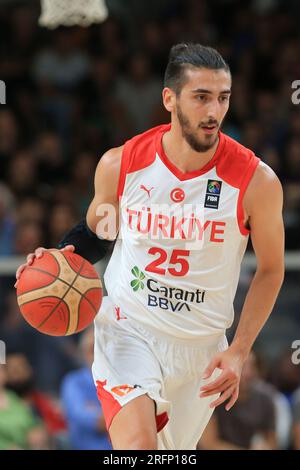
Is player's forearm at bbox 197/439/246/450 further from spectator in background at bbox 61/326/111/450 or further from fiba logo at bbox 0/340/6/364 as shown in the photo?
fiba logo at bbox 0/340/6/364

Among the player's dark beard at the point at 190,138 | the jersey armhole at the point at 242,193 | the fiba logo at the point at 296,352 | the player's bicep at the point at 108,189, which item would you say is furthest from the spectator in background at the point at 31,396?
the player's dark beard at the point at 190,138

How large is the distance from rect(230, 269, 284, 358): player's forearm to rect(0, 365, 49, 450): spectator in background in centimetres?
380

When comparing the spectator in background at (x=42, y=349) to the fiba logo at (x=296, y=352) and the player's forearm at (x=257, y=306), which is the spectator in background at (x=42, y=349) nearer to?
the fiba logo at (x=296, y=352)

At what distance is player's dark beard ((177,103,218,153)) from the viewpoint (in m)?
5.79

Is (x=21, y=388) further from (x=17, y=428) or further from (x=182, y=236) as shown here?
(x=182, y=236)

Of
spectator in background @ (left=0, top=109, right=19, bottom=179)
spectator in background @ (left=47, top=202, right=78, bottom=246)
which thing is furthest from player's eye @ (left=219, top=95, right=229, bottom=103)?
spectator in background @ (left=0, top=109, right=19, bottom=179)

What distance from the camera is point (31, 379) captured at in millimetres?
9625

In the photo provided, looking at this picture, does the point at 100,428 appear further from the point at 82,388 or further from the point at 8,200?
the point at 8,200

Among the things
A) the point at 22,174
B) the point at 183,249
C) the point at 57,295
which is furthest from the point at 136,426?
the point at 22,174

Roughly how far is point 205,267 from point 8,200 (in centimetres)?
535

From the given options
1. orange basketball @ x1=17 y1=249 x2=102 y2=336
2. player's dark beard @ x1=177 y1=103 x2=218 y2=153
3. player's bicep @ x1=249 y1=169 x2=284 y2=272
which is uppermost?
player's dark beard @ x1=177 y1=103 x2=218 y2=153

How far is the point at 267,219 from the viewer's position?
5758 mm

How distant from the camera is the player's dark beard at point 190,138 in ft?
19.0
